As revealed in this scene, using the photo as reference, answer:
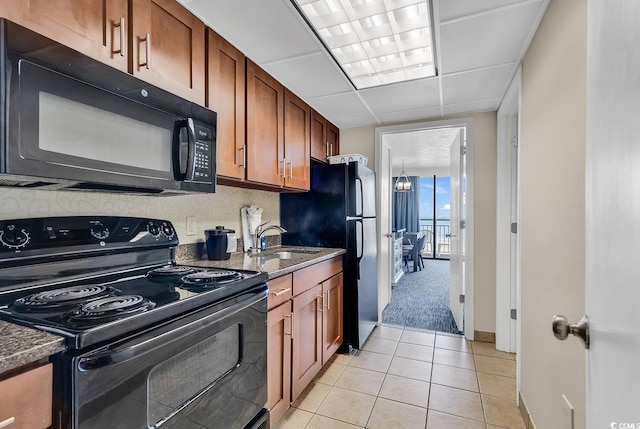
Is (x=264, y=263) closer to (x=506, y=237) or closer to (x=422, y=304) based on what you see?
(x=506, y=237)

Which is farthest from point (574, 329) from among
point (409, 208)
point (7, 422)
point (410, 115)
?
point (409, 208)

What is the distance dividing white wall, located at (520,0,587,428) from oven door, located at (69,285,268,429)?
1253mm

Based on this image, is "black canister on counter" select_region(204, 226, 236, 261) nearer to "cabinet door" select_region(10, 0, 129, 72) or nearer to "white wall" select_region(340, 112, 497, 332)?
"cabinet door" select_region(10, 0, 129, 72)

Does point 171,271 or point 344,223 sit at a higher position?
point 344,223

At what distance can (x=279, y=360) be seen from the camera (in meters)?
1.68

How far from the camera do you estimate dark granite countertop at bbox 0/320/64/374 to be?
607 millimetres

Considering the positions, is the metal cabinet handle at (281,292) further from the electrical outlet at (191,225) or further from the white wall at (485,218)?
the white wall at (485,218)

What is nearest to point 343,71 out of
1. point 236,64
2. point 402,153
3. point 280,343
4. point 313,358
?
point 236,64

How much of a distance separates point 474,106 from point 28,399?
321 cm

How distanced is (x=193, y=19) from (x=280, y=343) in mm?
1741

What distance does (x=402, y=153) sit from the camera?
572 centimetres

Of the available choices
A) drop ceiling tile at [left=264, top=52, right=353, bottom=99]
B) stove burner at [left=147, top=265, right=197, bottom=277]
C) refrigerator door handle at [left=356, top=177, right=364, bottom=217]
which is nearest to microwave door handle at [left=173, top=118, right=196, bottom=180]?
stove burner at [left=147, top=265, right=197, bottom=277]

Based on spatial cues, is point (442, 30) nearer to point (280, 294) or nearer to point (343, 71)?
point (343, 71)

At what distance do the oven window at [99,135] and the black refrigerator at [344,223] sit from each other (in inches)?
61.0
